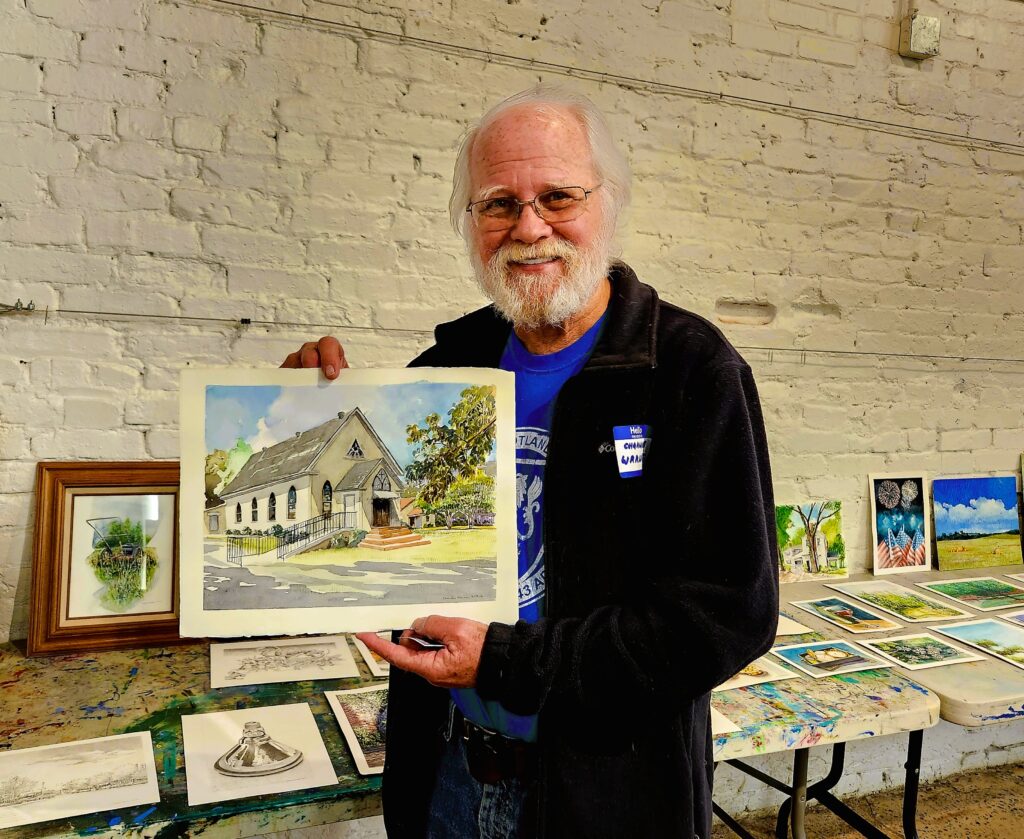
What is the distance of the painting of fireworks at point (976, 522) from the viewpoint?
123 inches

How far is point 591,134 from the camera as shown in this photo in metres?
1.28

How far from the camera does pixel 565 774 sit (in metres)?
1.14

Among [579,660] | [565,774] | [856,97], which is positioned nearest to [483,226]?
[579,660]

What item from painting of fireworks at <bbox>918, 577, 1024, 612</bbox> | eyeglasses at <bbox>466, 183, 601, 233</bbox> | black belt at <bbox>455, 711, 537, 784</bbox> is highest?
eyeglasses at <bbox>466, 183, 601, 233</bbox>

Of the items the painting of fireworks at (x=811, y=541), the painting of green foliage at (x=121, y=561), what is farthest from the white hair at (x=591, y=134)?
the painting of fireworks at (x=811, y=541)

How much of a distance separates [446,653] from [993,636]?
2010 mm

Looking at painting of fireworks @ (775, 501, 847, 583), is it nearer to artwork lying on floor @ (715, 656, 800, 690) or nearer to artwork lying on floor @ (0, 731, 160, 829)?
artwork lying on floor @ (715, 656, 800, 690)

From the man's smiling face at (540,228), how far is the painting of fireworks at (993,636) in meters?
1.80

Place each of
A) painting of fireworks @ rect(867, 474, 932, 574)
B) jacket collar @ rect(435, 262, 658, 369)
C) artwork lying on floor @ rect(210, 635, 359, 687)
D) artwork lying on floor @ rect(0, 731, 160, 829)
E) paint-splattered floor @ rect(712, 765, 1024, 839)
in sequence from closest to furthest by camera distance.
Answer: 1. jacket collar @ rect(435, 262, 658, 369)
2. artwork lying on floor @ rect(0, 731, 160, 829)
3. artwork lying on floor @ rect(210, 635, 359, 687)
4. paint-splattered floor @ rect(712, 765, 1024, 839)
5. painting of fireworks @ rect(867, 474, 932, 574)

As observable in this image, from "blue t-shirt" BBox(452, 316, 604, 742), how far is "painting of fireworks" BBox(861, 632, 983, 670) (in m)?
1.43

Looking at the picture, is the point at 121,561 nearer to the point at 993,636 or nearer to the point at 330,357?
the point at 330,357

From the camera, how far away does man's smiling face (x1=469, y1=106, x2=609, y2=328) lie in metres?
1.22

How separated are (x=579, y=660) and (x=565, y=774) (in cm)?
20

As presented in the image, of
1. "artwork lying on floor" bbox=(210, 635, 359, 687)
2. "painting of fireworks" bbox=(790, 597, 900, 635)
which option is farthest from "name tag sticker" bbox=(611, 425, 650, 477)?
"painting of fireworks" bbox=(790, 597, 900, 635)
